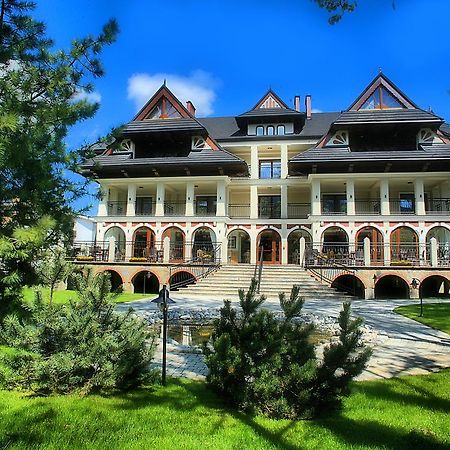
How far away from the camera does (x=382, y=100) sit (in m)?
27.4

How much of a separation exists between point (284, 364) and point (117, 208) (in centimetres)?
2752

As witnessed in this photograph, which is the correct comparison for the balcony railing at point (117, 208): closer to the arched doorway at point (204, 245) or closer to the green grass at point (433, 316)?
the arched doorway at point (204, 245)

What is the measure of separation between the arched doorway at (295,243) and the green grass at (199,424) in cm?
2366

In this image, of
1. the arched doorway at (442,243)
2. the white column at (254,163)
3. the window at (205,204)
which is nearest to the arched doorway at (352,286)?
the arched doorway at (442,243)

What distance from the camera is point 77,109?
3.51 m

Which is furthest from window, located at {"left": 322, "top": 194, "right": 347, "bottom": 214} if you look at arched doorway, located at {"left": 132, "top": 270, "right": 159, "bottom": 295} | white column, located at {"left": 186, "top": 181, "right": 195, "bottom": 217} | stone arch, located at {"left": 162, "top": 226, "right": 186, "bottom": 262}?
arched doorway, located at {"left": 132, "top": 270, "right": 159, "bottom": 295}

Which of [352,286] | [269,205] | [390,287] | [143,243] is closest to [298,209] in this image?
[269,205]

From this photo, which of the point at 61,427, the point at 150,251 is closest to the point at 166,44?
the point at 61,427

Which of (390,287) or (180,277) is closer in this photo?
(180,277)

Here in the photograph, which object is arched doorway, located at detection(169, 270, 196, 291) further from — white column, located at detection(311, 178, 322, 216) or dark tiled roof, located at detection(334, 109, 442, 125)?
dark tiled roof, located at detection(334, 109, 442, 125)

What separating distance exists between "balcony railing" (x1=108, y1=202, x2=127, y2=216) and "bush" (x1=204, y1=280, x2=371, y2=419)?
25.8 m

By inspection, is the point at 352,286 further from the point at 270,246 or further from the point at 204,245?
the point at 204,245

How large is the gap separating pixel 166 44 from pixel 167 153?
77.8ft

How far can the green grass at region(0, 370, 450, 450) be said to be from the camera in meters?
3.62
